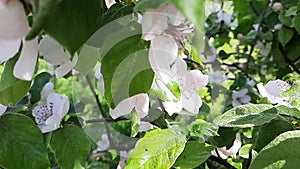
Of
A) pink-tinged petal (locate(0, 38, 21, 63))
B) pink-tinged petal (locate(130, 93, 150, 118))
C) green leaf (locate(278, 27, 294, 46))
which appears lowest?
green leaf (locate(278, 27, 294, 46))

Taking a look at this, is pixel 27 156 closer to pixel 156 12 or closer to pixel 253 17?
pixel 156 12

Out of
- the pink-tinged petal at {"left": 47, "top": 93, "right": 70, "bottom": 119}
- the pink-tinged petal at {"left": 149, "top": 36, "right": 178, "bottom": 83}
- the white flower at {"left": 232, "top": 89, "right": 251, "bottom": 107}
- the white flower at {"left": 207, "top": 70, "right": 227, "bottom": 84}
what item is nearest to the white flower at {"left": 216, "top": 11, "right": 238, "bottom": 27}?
the white flower at {"left": 207, "top": 70, "right": 227, "bottom": 84}

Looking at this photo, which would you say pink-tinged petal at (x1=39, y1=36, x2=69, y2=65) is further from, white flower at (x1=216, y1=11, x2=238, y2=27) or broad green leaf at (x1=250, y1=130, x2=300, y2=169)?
white flower at (x1=216, y1=11, x2=238, y2=27)

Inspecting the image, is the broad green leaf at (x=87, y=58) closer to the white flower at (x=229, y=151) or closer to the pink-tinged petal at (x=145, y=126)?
the pink-tinged petal at (x=145, y=126)

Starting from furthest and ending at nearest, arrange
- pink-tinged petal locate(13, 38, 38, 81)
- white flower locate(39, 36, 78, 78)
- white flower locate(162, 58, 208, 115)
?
1. white flower locate(162, 58, 208, 115)
2. white flower locate(39, 36, 78, 78)
3. pink-tinged petal locate(13, 38, 38, 81)

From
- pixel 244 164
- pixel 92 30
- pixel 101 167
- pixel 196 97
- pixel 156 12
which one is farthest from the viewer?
pixel 101 167

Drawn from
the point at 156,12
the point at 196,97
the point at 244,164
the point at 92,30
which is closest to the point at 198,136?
the point at 196,97

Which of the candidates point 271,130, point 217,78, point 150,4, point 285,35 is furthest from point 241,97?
point 150,4
